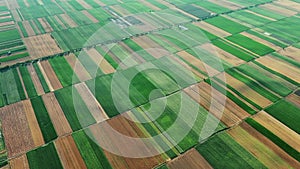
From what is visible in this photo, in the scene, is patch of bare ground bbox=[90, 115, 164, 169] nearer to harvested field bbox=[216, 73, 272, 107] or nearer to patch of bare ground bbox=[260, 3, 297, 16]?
harvested field bbox=[216, 73, 272, 107]

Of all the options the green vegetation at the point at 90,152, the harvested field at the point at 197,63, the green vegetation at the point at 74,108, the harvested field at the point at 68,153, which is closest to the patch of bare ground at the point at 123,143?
the green vegetation at the point at 90,152

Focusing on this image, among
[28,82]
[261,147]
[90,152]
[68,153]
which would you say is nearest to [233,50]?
[261,147]

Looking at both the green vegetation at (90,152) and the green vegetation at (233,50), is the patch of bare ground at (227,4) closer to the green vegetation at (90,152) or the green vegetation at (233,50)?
the green vegetation at (233,50)

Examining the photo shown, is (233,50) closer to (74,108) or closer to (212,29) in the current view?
(212,29)

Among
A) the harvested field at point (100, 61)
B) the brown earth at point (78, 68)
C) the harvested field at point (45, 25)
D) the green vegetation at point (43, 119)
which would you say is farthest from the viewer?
the harvested field at point (45, 25)

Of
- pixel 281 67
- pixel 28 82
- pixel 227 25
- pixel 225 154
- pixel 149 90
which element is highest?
pixel 281 67

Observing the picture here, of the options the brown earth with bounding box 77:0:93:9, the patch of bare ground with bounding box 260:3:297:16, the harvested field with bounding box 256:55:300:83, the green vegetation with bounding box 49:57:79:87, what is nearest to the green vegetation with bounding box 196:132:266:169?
the harvested field with bounding box 256:55:300:83

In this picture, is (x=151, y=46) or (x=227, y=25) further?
(x=227, y=25)

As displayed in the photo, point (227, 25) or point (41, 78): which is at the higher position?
point (227, 25)
